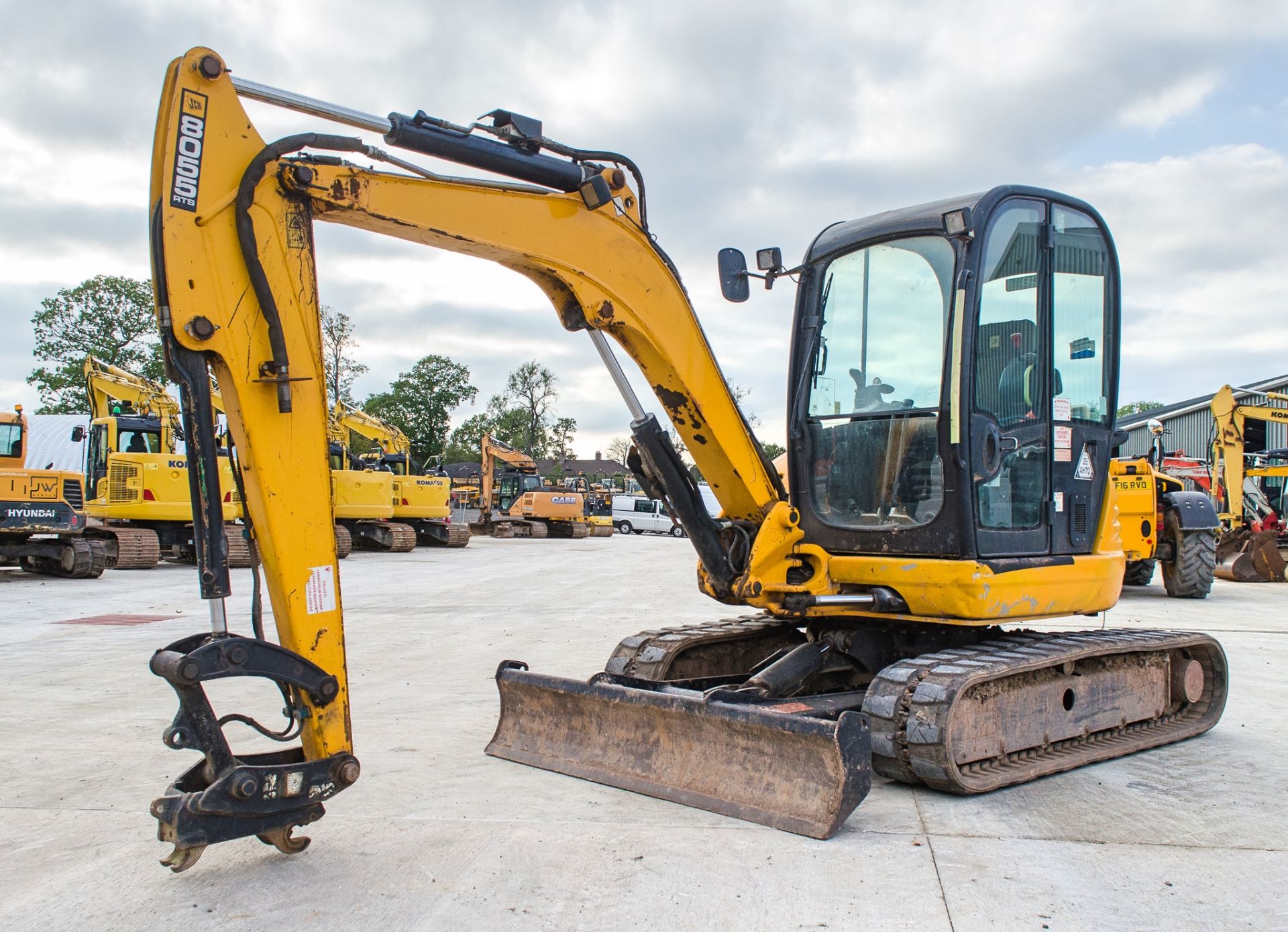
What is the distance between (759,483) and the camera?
559cm

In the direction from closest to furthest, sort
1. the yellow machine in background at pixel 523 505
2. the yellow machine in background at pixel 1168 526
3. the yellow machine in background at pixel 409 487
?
the yellow machine in background at pixel 1168 526, the yellow machine in background at pixel 409 487, the yellow machine in background at pixel 523 505

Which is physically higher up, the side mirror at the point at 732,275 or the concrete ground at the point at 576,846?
the side mirror at the point at 732,275

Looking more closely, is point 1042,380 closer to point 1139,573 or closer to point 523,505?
point 1139,573

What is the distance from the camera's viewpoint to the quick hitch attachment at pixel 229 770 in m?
3.39

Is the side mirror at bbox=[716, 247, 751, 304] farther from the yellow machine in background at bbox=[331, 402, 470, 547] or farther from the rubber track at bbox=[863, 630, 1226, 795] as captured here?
the yellow machine in background at bbox=[331, 402, 470, 547]

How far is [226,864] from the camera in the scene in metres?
3.78

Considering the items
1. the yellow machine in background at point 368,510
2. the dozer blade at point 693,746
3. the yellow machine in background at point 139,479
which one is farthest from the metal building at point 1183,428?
the dozer blade at point 693,746

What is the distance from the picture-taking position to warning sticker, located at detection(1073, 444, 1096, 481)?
590 centimetres

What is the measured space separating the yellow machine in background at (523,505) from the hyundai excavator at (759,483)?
100 feet

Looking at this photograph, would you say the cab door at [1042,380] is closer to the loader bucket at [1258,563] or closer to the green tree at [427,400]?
the loader bucket at [1258,563]

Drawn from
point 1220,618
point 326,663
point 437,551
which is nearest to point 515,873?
point 326,663

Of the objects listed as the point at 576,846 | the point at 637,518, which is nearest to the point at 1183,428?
the point at 637,518

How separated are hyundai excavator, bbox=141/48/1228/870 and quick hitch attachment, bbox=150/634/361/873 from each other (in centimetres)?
1

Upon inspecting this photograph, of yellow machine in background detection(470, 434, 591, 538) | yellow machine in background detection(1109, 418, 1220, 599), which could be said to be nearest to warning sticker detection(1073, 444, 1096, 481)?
yellow machine in background detection(1109, 418, 1220, 599)
